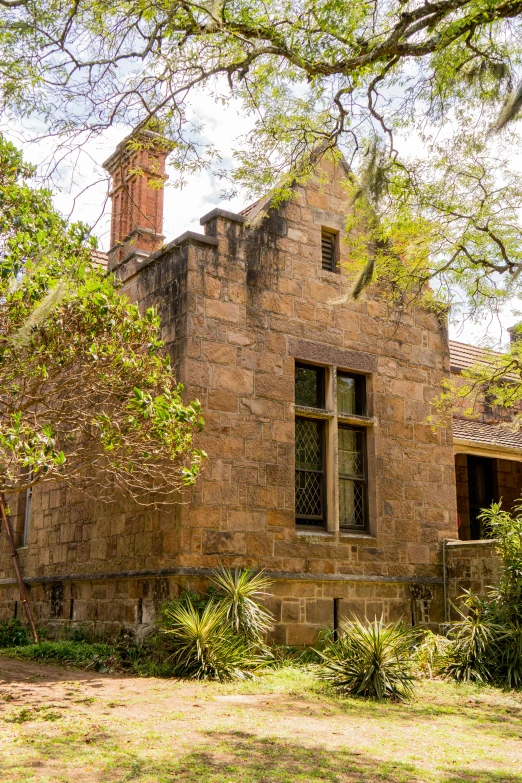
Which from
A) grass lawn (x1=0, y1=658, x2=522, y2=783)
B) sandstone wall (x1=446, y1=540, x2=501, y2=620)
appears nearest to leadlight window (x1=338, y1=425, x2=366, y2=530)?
sandstone wall (x1=446, y1=540, x2=501, y2=620)

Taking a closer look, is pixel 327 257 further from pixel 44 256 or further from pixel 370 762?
pixel 370 762

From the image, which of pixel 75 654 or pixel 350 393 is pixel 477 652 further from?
pixel 75 654

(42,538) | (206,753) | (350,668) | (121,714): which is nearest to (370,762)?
(206,753)

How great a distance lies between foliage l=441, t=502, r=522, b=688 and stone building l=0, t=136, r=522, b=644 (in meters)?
1.20

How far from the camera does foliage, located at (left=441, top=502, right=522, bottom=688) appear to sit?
934 cm

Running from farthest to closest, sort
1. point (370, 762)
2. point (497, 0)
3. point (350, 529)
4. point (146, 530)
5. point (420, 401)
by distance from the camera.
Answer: point (420, 401)
point (350, 529)
point (146, 530)
point (497, 0)
point (370, 762)

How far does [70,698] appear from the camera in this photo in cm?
743

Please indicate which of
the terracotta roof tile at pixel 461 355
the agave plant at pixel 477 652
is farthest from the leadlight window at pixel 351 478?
the terracotta roof tile at pixel 461 355

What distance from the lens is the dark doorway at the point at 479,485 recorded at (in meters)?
16.8

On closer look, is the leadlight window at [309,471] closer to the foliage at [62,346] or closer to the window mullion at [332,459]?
the window mullion at [332,459]

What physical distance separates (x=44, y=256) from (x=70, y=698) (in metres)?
4.07

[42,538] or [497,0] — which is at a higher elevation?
[497,0]

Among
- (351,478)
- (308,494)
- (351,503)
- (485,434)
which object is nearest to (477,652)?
(351,503)

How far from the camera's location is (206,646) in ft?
28.8
